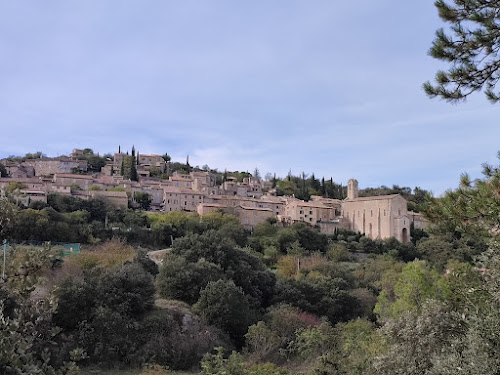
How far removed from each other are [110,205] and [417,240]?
34.4m

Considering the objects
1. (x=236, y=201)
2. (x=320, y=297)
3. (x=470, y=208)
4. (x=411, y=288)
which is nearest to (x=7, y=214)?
(x=470, y=208)

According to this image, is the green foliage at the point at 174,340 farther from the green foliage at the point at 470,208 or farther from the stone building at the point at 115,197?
the stone building at the point at 115,197

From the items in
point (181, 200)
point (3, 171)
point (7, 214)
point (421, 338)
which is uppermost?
point (3, 171)

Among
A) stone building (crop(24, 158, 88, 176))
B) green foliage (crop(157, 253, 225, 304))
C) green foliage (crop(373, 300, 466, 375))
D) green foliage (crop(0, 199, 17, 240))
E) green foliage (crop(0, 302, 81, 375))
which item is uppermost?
stone building (crop(24, 158, 88, 176))

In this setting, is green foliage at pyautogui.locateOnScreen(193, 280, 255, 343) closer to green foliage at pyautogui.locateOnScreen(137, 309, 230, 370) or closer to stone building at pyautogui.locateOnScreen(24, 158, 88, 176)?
green foliage at pyautogui.locateOnScreen(137, 309, 230, 370)


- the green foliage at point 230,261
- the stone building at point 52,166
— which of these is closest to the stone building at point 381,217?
the green foliage at point 230,261

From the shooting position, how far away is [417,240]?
56.8 m

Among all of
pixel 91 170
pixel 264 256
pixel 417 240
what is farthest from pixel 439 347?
pixel 91 170

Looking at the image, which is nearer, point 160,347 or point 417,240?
point 160,347

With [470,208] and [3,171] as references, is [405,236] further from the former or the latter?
[3,171]

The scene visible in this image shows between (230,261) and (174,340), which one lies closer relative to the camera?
(174,340)

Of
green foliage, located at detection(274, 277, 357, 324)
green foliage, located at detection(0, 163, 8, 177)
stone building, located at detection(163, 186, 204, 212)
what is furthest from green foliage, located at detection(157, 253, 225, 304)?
green foliage, located at detection(0, 163, 8, 177)

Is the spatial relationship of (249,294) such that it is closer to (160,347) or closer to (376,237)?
(160,347)

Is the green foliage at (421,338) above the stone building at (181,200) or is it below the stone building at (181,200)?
below
